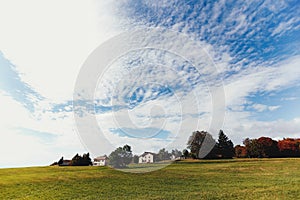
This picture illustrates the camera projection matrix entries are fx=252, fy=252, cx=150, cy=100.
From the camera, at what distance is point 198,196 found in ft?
74.3

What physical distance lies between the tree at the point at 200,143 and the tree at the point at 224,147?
2.35 meters

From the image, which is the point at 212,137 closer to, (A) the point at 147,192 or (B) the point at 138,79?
(B) the point at 138,79

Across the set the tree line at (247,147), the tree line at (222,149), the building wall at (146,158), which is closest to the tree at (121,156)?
the tree line at (222,149)

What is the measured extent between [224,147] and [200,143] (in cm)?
794

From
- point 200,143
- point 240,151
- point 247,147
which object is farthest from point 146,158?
point 247,147

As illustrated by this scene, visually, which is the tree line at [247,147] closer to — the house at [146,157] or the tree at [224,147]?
the tree at [224,147]

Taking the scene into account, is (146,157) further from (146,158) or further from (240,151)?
(240,151)

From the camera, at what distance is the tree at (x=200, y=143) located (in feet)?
263

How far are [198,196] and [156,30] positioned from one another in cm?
2104

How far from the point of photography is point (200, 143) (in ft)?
271

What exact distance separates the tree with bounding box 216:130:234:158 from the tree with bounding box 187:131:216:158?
2353 mm

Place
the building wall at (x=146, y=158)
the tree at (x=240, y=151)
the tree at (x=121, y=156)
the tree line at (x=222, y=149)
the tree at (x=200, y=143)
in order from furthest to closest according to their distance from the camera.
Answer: the building wall at (x=146, y=158)
the tree at (x=240, y=151)
the tree at (x=200, y=143)
the tree line at (x=222, y=149)
the tree at (x=121, y=156)

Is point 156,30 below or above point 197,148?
above

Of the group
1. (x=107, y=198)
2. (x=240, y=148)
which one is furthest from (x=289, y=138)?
(x=107, y=198)
